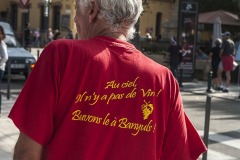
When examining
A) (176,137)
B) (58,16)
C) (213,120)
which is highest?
(58,16)

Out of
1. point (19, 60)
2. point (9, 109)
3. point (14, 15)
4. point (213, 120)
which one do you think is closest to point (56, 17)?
point (14, 15)

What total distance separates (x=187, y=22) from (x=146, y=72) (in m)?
17.6

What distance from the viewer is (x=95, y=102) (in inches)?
84.7

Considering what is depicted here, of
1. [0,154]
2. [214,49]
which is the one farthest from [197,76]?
[0,154]

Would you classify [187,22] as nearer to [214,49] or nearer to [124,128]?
[214,49]

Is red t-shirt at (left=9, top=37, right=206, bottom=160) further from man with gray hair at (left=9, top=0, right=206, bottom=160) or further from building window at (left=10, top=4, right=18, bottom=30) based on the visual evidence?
building window at (left=10, top=4, right=18, bottom=30)

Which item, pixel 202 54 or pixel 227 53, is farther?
pixel 202 54

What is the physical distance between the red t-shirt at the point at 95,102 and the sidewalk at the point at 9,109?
4.65 m

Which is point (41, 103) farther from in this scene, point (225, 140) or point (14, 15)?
point (14, 15)

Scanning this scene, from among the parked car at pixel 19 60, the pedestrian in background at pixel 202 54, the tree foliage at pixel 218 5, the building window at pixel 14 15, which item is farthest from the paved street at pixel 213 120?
the building window at pixel 14 15

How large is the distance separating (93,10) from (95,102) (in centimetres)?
39

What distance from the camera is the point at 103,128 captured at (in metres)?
2.17

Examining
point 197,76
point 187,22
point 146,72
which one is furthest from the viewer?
point 197,76

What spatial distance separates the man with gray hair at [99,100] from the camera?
2086mm
